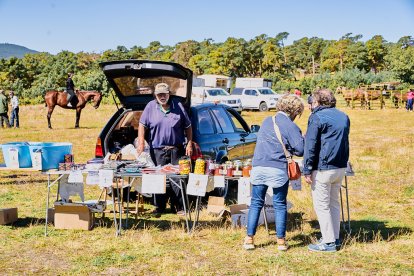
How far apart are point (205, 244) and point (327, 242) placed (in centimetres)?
139

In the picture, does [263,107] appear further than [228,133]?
Yes

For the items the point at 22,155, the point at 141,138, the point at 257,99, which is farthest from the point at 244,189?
the point at 257,99

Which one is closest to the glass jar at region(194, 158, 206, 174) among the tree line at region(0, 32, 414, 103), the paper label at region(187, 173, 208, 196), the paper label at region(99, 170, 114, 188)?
the paper label at region(187, 173, 208, 196)

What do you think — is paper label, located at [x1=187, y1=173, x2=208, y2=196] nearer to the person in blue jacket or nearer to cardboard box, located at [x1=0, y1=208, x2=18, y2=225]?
the person in blue jacket

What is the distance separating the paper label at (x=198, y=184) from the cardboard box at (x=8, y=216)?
2.63 meters

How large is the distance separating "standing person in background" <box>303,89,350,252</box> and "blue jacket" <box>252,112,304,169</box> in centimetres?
11

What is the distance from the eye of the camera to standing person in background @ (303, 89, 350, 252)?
582cm

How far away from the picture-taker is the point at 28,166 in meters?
7.22

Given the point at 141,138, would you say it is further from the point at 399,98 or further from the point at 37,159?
the point at 399,98

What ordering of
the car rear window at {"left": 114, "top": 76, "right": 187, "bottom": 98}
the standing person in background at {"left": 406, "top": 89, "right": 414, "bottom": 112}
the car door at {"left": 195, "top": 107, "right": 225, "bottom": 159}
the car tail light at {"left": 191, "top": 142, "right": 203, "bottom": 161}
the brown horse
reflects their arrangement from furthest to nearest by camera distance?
the standing person in background at {"left": 406, "top": 89, "right": 414, "bottom": 112}, the brown horse, the car door at {"left": 195, "top": 107, "right": 225, "bottom": 159}, the car rear window at {"left": 114, "top": 76, "right": 187, "bottom": 98}, the car tail light at {"left": 191, "top": 142, "right": 203, "bottom": 161}

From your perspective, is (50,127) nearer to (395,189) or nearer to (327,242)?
(395,189)

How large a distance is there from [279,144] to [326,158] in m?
0.51

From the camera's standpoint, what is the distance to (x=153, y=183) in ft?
21.3

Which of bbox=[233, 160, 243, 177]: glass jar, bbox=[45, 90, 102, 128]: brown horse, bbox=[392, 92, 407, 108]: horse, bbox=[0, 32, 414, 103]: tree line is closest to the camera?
bbox=[233, 160, 243, 177]: glass jar
